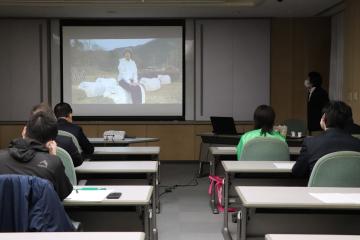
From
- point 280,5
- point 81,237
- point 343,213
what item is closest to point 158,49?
point 280,5

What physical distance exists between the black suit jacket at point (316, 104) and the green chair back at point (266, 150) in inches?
133

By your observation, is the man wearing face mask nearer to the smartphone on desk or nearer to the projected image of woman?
the projected image of woman

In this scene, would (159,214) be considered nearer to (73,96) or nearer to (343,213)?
(343,213)

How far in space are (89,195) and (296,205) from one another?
1.11 metres

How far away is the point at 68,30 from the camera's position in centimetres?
861

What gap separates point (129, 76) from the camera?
28.6 ft

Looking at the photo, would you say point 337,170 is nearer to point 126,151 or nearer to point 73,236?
point 73,236

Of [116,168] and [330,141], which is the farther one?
[116,168]

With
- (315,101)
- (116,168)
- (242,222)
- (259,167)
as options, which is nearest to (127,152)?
(116,168)

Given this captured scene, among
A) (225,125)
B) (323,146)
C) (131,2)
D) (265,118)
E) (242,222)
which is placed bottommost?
(242,222)

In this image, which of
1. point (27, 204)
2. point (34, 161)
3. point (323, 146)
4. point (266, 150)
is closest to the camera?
point (27, 204)

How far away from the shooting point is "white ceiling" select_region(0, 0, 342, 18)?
717 cm

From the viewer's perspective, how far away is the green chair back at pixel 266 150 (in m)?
3.97

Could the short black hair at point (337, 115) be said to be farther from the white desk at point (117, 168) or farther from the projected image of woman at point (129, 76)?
the projected image of woman at point (129, 76)
